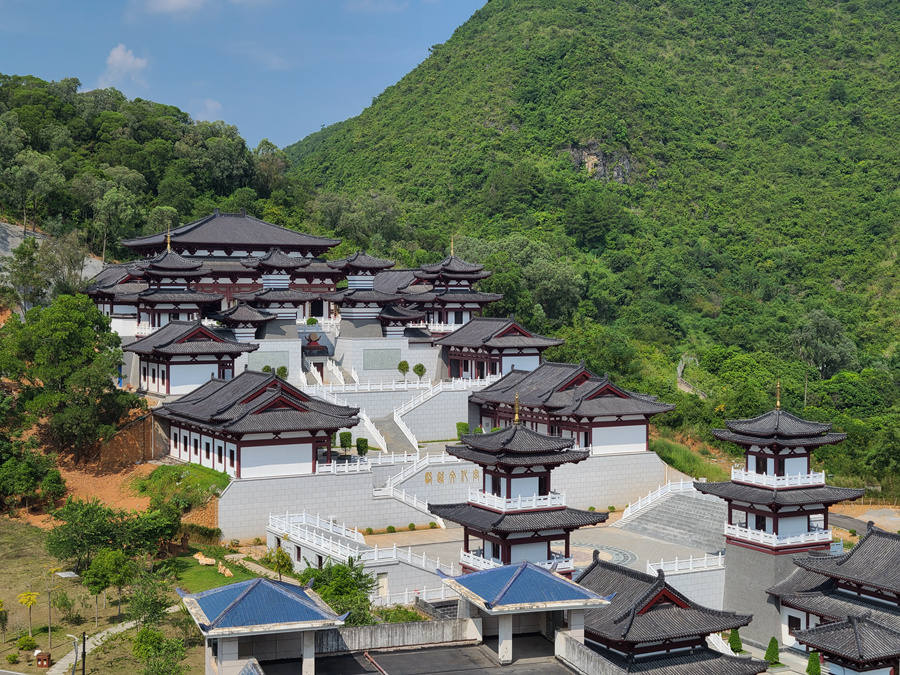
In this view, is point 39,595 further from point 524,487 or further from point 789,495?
point 789,495

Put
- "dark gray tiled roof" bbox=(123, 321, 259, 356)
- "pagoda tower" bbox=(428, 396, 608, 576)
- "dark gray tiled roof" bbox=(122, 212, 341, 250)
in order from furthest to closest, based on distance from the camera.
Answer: "dark gray tiled roof" bbox=(122, 212, 341, 250)
"dark gray tiled roof" bbox=(123, 321, 259, 356)
"pagoda tower" bbox=(428, 396, 608, 576)

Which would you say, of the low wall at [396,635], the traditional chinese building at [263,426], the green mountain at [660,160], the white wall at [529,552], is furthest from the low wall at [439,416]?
the low wall at [396,635]

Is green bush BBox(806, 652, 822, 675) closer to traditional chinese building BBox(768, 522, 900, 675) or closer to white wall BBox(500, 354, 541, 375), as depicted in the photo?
traditional chinese building BBox(768, 522, 900, 675)

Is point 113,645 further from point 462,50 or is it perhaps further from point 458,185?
point 462,50

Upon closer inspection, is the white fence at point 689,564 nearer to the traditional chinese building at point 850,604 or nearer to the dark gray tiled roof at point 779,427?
the traditional chinese building at point 850,604

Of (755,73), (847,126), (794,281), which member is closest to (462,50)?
(755,73)

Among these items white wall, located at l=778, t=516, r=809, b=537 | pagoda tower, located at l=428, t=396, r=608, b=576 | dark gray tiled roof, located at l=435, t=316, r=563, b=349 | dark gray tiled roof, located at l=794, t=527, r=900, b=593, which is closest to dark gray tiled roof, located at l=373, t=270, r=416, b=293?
dark gray tiled roof, located at l=435, t=316, r=563, b=349
